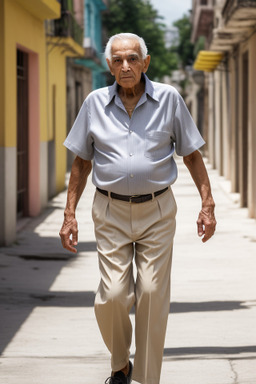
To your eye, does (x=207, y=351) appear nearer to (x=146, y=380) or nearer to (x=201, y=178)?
(x=146, y=380)

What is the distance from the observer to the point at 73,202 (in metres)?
5.22

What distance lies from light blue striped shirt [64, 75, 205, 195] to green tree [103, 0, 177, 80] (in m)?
39.7

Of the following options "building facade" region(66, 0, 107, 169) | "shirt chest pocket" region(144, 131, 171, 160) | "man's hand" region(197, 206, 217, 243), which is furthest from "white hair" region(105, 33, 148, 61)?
"building facade" region(66, 0, 107, 169)

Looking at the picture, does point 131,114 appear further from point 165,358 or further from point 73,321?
point 73,321

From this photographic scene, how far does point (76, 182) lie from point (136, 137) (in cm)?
47

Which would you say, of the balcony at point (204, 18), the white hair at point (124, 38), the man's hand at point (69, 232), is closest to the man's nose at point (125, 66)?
the white hair at point (124, 38)

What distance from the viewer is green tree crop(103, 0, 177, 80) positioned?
46219mm

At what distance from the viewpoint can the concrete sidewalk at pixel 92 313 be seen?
604 cm

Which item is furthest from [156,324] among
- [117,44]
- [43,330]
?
[43,330]

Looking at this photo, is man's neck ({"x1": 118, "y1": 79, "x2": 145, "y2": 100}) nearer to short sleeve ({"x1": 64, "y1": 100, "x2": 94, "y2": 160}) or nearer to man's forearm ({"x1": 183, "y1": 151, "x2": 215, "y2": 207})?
short sleeve ({"x1": 64, "y1": 100, "x2": 94, "y2": 160})

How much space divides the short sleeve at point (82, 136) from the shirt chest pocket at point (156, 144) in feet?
1.13

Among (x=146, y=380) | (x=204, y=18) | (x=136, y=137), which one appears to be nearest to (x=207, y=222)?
(x=136, y=137)

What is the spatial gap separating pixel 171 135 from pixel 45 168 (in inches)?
496

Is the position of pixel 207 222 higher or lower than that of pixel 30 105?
lower
